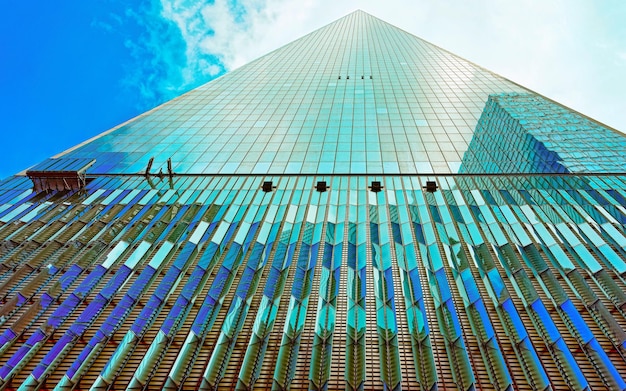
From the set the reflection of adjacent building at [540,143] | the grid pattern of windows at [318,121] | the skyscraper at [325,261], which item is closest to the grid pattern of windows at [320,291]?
the skyscraper at [325,261]

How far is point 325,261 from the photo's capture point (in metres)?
14.8

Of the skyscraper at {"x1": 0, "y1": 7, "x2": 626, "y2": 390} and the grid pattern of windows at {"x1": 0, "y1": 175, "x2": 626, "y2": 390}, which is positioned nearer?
the grid pattern of windows at {"x1": 0, "y1": 175, "x2": 626, "y2": 390}

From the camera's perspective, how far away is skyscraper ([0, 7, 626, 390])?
10422mm

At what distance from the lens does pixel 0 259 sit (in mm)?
15391

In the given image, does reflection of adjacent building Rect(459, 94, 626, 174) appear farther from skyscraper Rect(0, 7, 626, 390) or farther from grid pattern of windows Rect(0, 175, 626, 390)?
grid pattern of windows Rect(0, 175, 626, 390)

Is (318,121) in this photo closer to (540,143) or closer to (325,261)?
(540,143)

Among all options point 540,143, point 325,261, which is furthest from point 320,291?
point 540,143

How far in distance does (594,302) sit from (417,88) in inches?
1315

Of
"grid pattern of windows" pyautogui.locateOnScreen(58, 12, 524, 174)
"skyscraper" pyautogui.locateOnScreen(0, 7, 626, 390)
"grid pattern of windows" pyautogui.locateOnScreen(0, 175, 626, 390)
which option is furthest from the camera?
"grid pattern of windows" pyautogui.locateOnScreen(58, 12, 524, 174)

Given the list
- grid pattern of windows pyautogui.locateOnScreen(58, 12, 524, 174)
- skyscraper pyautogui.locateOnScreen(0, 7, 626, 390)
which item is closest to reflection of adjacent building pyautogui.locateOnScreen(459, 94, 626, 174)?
skyscraper pyautogui.locateOnScreen(0, 7, 626, 390)

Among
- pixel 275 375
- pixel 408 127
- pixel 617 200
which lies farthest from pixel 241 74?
pixel 275 375

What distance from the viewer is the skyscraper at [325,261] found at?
34.2ft

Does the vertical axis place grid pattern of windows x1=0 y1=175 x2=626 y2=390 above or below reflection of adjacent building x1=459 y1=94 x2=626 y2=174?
below

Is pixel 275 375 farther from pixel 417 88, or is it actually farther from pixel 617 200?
pixel 417 88
